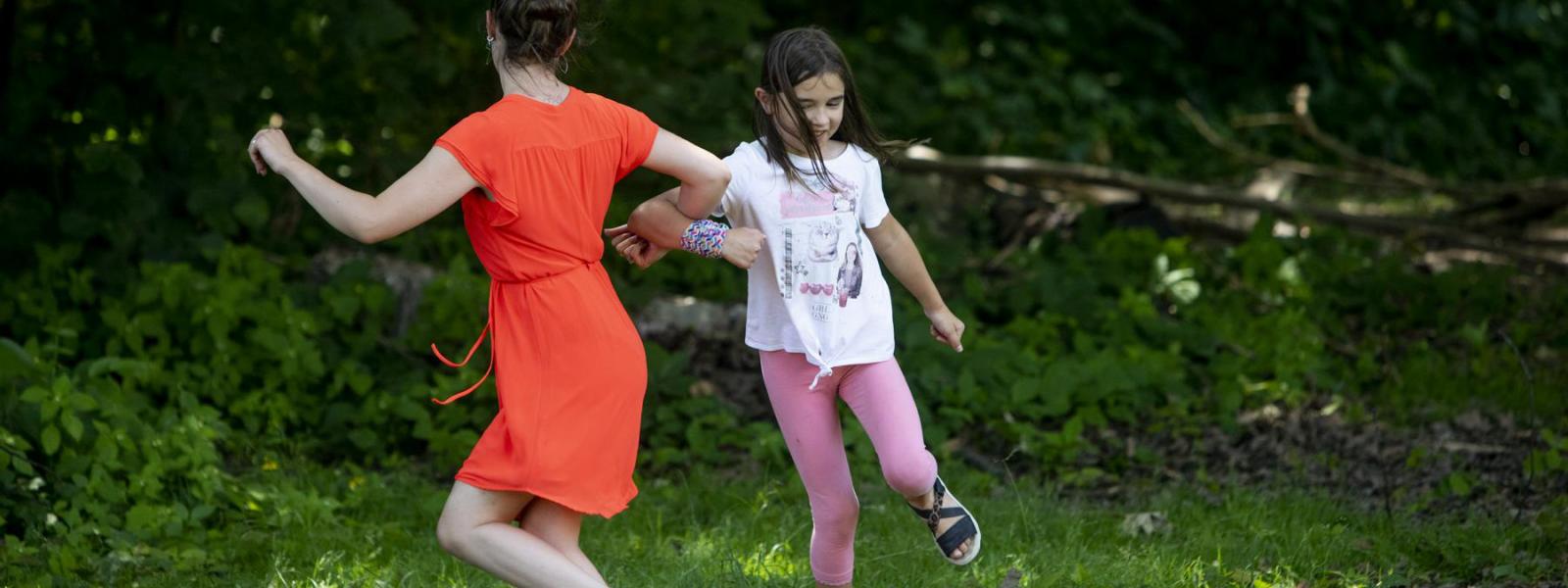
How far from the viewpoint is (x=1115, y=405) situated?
565 cm

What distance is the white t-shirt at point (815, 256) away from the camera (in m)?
3.22

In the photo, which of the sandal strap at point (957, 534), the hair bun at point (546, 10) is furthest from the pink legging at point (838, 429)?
the hair bun at point (546, 10)

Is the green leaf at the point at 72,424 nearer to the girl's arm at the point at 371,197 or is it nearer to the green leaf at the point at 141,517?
the green leaf at the point at 141,517

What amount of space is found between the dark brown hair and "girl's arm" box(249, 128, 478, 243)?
0.87 ft

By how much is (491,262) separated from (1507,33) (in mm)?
10391

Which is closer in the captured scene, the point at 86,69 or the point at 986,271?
the point at 86,69

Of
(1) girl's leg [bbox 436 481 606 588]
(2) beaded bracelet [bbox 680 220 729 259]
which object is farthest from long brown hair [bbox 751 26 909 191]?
(1) girl's leg [bbox 436 481 606 588]

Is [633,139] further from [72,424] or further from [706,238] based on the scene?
[72,424]

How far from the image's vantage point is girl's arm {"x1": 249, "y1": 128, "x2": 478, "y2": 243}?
2.69 meters

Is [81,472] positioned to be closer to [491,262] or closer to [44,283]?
[44,283]

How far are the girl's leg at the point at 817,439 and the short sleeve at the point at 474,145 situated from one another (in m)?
0.87

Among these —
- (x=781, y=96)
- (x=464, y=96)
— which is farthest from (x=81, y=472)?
(x=464, y=96)

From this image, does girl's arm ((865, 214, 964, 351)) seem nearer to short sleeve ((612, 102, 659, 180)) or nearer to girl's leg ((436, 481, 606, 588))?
short sleeve ((612, 102, 659, 180))

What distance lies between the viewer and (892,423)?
10.8 feet
